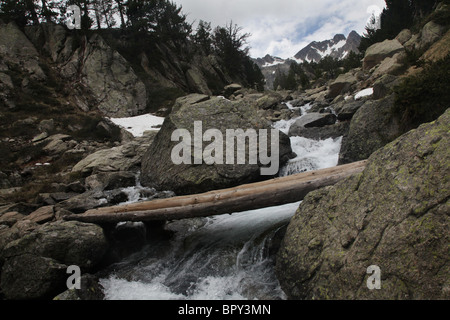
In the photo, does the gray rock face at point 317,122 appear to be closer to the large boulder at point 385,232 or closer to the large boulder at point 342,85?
the large boulder at point 342,85

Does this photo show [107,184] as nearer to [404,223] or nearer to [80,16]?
[404,223]

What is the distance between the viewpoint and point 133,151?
14.2 metres

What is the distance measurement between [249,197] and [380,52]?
2509 cm

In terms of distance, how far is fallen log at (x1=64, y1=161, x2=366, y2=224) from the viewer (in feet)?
18.8

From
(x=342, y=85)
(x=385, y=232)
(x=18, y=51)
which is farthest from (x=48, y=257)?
(x=18, y=51)

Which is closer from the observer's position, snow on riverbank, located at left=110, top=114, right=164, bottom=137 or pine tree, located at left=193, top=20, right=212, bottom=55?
snow on riverbank, located at left=110, top=114, right=164, bottom=137

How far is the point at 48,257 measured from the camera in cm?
551

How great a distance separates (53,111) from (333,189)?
969 inches

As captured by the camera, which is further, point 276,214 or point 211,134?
point 211,134

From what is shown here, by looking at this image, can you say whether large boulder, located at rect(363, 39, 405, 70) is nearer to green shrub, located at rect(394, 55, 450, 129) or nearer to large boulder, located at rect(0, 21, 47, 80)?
green shrub, located at rect(394, 55, 450, 129)

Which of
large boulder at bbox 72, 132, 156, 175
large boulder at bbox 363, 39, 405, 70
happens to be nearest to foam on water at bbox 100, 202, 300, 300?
large boulder at bbox 72, 132, 156, 175

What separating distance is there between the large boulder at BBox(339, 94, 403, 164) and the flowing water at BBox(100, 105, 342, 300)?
315cm

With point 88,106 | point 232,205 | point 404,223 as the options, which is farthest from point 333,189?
point 88,106
